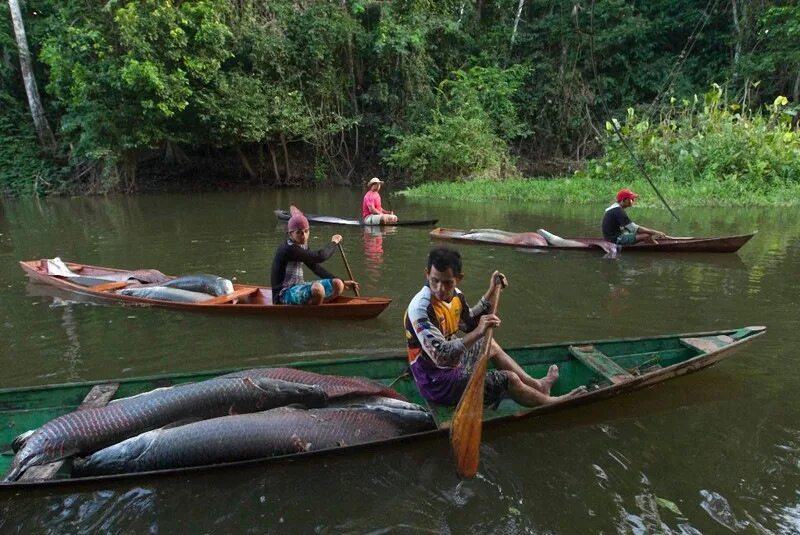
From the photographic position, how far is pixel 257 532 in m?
3.49

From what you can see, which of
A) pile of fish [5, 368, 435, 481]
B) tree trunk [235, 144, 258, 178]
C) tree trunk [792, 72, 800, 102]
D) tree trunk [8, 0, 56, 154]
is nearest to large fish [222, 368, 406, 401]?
pile of fish [5, 368, 435, 481]

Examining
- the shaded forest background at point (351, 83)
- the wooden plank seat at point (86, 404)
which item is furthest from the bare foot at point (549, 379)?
the shaded forest background at point (351, 83)

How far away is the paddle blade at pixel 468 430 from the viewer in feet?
12.1

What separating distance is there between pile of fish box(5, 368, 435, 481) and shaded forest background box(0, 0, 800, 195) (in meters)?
16.6

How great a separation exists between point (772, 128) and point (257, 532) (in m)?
19.7

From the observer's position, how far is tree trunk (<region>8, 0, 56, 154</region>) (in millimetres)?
19978

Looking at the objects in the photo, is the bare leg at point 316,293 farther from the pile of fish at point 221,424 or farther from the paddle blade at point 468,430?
the paddle blade at point 468,430

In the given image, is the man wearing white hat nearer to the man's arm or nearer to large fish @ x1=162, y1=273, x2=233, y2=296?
large fish @ x1=162, y1=273, x2=233, y2=296

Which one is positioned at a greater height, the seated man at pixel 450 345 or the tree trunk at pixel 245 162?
the tree trunk at pixel 245 162

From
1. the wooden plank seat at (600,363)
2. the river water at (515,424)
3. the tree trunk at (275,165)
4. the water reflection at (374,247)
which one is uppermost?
the tree trunk at (275,165)

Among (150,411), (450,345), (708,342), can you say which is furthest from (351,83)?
(150,411)

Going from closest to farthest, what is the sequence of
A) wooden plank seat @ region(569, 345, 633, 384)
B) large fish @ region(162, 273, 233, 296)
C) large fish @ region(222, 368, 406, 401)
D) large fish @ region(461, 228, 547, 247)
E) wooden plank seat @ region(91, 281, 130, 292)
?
1. large fish @ region(222, 368, 406, 401)
2. wooden plank seat @ region(569, 345, 633, 384)
3. large fish @ region(162, 273, 233, 296)
4. wooden plank seat @ region(91, 281, 130, 292)
5. large fish @ region(461, 228, 547, 247)

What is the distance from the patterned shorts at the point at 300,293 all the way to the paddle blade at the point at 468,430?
3443 millimetres

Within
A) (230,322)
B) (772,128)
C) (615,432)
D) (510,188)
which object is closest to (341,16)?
(510,188)
